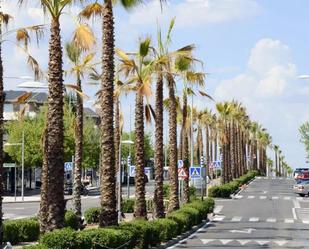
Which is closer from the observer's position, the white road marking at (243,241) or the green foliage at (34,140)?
the white road marking at (243,241)

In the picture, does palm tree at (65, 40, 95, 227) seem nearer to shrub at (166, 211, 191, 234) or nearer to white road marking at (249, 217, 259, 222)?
shrub at (166, 211, 191, 234)

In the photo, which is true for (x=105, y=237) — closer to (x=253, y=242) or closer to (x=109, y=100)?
(x=109, y=100)

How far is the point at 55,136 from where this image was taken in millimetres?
21203

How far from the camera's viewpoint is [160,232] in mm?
26766

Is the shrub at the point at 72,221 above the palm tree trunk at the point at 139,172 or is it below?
below

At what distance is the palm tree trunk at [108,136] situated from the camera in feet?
74.9

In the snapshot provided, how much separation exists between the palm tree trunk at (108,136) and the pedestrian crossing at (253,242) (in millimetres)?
6854

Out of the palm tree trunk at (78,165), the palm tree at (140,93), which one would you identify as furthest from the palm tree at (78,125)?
the palm tree at (140,93)

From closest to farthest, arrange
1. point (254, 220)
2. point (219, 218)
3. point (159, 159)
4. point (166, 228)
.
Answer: point (166, 228) < point (159, 159) < point (254, 220) < point (219, 218)

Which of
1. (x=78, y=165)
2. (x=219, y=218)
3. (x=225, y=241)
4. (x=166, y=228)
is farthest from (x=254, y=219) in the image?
(x=166, y=228)

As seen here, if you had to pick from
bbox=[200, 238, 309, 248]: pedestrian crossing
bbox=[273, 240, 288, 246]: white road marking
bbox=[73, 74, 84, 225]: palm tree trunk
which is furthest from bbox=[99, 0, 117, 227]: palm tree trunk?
bbox=[73, 74, 84, 225]: palm tree trunk

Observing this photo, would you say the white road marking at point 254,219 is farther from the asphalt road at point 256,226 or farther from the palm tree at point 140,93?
the palm tree at point 140,93

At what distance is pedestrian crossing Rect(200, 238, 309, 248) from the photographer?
94.1 ft

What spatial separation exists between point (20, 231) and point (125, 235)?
7.13m
